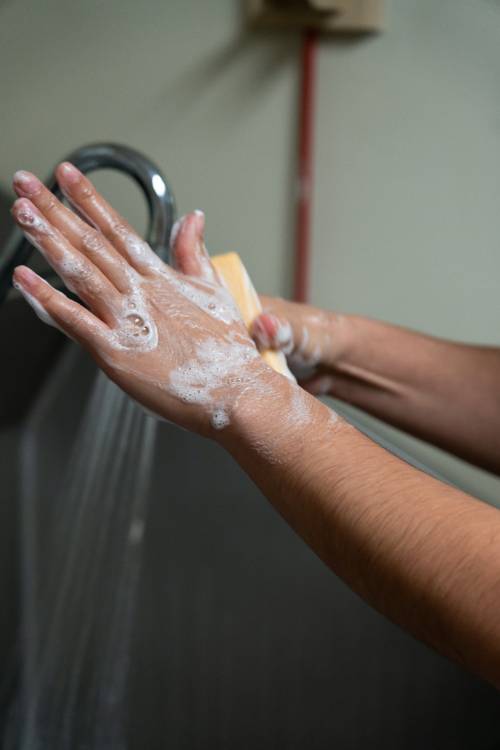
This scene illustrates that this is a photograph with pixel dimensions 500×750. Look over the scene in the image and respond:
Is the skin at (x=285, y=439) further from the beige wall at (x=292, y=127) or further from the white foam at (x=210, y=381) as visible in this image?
the beige wall at (x=292, y=127)

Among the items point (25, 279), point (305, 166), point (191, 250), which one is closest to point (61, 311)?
point (25, 279)

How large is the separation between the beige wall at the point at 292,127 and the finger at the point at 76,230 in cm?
59

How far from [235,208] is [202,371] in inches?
25.9

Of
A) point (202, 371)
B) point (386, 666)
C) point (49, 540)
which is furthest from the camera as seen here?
point (49, 540)

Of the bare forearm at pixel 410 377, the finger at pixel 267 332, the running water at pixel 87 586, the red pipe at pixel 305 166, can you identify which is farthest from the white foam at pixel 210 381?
the red pipe at pixel 305 166

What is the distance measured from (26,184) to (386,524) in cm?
32

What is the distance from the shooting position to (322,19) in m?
1.05

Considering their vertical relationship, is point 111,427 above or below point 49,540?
above

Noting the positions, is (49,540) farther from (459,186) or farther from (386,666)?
(459,186)

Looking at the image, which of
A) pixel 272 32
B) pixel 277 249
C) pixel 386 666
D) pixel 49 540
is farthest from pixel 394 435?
pixel 272 32

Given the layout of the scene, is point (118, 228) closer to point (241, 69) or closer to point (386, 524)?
point (386, 524)

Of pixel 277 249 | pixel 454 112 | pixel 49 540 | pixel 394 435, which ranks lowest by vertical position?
pixel 49 540

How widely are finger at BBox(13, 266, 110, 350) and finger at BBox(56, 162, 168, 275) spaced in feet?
0.20

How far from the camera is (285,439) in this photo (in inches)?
19.6
